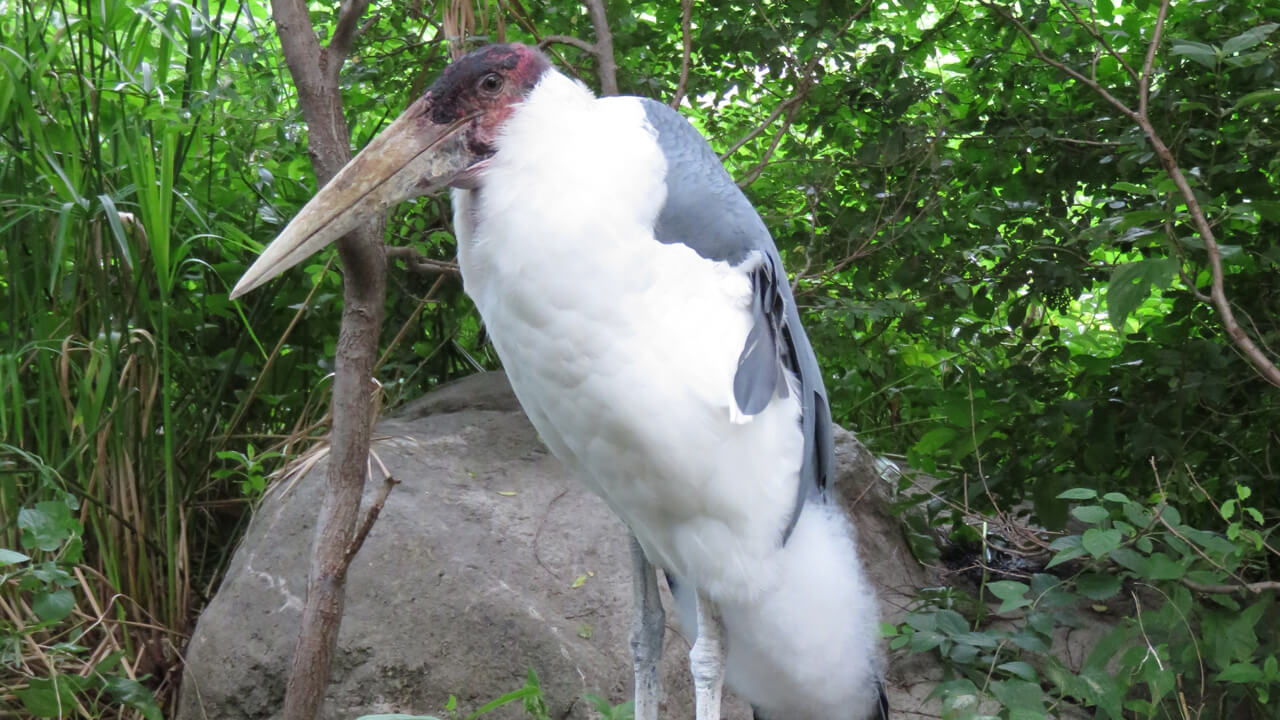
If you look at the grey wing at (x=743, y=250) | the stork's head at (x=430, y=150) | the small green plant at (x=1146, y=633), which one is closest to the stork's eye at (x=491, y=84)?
the stork's head at (x=430, y=150)

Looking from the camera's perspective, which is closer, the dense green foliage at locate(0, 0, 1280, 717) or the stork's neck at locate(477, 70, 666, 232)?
the stork's neck at locate(477, 70, 666, 232)

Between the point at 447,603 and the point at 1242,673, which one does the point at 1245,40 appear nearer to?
the point at 1242,673

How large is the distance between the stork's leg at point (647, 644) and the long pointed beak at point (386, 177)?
0.60m

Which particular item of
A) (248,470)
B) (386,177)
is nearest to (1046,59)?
(386,177)

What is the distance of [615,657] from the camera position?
7.16 ft

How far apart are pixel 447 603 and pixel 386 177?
3.40 ft

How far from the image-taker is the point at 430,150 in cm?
143

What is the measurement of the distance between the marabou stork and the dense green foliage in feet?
1.88

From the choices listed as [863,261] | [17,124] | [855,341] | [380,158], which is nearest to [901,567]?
[855,341]

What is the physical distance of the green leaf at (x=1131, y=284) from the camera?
184 centimetres

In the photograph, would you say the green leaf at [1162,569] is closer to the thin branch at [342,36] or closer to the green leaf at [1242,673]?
the green leaf at [1242,673]

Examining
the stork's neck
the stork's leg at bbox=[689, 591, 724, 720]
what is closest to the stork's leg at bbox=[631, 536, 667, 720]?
the stork's leg at bbox=[689, 591, 724, 720]

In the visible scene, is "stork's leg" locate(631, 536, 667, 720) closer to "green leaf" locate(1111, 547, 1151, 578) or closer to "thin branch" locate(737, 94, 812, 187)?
"green leaf" locate(1111, 547, 1151, 578)

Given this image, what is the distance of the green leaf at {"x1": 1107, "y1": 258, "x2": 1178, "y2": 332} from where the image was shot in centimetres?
184
